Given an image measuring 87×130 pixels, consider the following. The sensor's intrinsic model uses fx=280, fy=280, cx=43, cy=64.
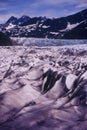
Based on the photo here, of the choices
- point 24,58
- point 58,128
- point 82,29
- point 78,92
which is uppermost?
point 82,29

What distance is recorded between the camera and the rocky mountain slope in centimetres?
504

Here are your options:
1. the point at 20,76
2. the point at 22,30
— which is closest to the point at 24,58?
the point at 20,76

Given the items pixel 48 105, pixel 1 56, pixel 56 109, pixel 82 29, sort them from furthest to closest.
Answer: pixel 82 29
pixel 1 56
pixel 48 105
pixel 56 109

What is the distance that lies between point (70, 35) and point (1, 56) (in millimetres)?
78249

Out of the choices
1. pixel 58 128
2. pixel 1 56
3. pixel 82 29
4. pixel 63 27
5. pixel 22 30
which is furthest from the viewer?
pixel 22 30

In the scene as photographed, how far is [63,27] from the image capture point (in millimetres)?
120375

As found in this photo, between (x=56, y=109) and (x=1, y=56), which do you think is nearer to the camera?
(x=56, y=109)

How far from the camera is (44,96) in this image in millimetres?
6543

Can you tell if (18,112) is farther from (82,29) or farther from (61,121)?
(82,29)

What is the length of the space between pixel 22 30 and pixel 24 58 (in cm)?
12102

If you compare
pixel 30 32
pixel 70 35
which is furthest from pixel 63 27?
pixel 70 35

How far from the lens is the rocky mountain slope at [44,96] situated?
5043 mm

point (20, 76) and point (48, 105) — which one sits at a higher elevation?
point (20, 76)

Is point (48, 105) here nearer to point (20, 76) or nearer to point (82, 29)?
point (20, 76)
